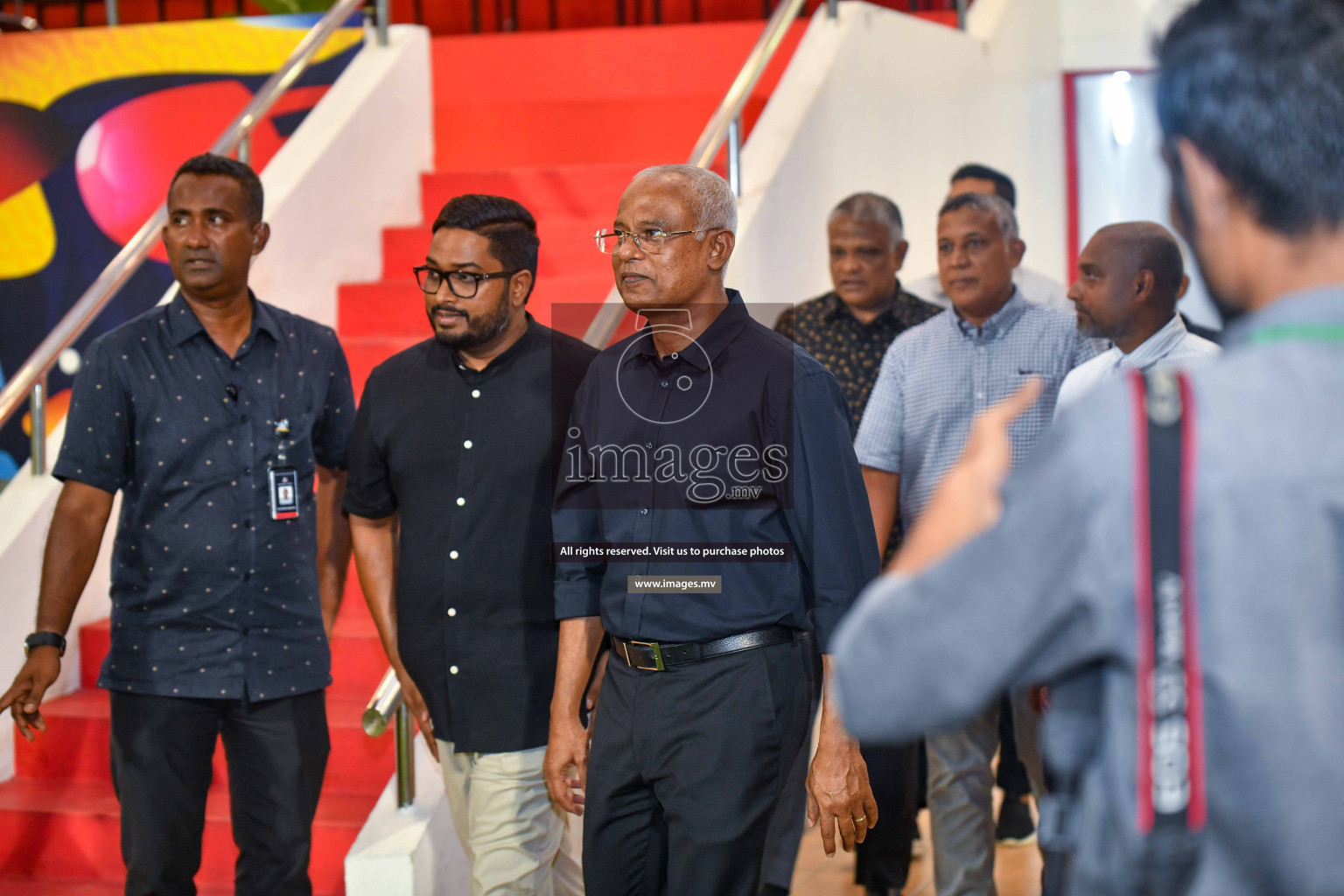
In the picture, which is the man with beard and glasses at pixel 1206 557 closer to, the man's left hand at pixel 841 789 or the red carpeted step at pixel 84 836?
the man's left hand at pixel 841 789

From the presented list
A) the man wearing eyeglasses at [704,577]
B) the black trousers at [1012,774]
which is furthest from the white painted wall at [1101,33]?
the man wearing eyeglasses at [704,577]

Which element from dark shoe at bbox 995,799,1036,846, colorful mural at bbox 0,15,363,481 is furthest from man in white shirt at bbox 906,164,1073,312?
colorful mural at bbox 0,15,363,481

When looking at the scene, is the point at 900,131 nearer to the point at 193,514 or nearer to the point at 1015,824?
the point at 1015,824

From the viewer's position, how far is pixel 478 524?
8.71ft

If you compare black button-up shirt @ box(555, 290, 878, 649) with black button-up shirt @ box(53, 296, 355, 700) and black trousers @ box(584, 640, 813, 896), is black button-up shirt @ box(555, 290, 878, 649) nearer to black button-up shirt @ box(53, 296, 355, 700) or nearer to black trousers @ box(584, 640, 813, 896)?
black trousers @ box(584, 640, 813, 896)

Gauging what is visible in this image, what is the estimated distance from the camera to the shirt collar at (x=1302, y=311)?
3.28ft

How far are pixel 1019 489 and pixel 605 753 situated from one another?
1.41 m

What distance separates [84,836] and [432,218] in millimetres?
A: 2970

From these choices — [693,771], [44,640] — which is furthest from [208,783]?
[693,771]

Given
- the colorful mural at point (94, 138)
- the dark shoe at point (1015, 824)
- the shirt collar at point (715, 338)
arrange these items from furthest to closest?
the colorful mural at point (94, 138) < the dark shoe at point (1015, 824) < the shirt collar at point (715, 338)

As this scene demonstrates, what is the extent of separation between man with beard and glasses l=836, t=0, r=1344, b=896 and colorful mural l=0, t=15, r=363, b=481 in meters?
5.84

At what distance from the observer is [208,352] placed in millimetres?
2836

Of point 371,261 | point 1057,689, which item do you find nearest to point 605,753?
point 1057,689

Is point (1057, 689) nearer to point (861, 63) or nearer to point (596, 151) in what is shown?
point (861, 63)
